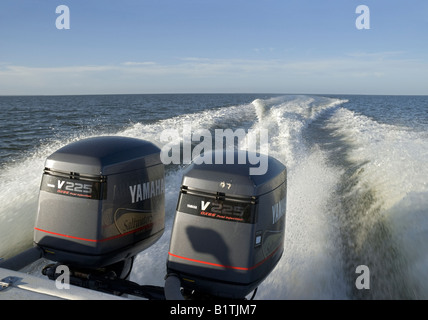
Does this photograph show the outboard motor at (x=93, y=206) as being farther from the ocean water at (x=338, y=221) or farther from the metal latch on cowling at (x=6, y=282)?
the ocean water at (x=338, y=221)

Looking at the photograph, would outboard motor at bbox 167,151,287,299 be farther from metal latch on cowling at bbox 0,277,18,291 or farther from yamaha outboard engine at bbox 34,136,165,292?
metal latch on cowling at bbox 0,277,18,291

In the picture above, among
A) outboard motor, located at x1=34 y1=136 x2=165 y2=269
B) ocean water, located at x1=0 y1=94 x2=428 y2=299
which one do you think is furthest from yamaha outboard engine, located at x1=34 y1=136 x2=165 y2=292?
ocean water, located at x1=0 y1=94 x2=428 y2=299

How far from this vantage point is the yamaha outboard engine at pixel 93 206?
1843 millimetres

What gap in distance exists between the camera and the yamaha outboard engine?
1843mm

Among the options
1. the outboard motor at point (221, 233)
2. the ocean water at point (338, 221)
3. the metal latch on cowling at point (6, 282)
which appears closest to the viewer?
the metal latch on cowling at point (6, 282)

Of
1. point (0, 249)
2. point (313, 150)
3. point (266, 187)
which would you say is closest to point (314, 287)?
point (266, 187)

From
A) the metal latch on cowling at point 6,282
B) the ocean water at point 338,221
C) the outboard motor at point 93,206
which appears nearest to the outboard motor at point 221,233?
the outboard motor at point 93,206

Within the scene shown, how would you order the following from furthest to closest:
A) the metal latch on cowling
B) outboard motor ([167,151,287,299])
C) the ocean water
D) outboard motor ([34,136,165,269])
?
1. the ocean water
2. outboard motor ([34,136,165,269])
3. outboard motor ([167,151,287,299])
4. the metal latch on cowling

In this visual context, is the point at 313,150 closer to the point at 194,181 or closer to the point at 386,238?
the point at 386,238

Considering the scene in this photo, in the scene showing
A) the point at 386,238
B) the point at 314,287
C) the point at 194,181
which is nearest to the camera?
the point at 194,181

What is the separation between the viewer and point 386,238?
2.93m

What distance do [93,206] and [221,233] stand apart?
70cm
